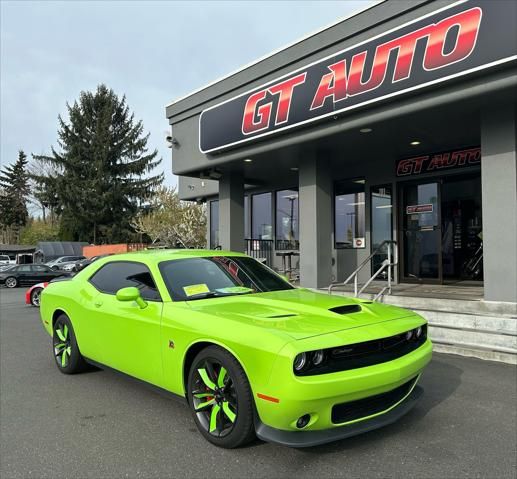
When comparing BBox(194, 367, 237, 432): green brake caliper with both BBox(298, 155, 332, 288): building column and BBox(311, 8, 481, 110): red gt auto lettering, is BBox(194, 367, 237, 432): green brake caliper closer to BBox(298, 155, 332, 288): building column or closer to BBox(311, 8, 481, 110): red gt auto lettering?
BBox(311, 8, 481, 110): red gt auto lettering

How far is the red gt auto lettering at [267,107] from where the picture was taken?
28.8ft

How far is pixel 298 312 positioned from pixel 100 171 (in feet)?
147

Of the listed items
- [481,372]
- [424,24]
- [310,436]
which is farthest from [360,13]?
[310,436]

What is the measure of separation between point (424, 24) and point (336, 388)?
19.8 feet

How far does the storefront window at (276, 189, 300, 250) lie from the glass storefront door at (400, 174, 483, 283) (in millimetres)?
4167

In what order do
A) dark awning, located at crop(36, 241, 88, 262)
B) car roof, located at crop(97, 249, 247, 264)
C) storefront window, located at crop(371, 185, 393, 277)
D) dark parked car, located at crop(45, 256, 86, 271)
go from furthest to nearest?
→ dark awning, located at crop(36, 241, 88, 262)
dark parked car, located at crop(45, 256, 86, 271)
storefront window, located at crop(371, 185, 393, 277)
car roof, located at crop(97, 249, 247, 264)

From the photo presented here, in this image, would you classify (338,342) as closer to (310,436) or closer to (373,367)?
(373,367)

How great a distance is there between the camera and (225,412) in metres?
3.22

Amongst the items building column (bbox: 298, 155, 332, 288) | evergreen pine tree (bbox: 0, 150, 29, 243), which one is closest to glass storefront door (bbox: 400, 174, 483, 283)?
building column (bbox: 298, 155, 332, 288)

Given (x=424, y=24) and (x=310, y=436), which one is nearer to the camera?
(x=310, y=436)

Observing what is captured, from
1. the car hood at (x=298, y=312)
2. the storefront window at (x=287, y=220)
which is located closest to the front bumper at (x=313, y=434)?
the car hood at (x=298, y=312)

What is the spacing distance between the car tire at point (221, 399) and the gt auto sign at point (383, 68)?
17.9 feet

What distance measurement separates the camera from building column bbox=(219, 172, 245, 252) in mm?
11961

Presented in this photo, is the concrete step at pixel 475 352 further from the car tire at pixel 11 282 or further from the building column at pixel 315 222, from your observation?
the car tire at pixel 11 282
